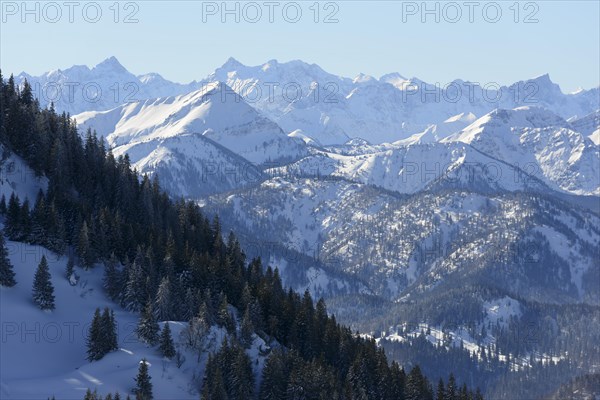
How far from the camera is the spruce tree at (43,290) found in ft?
406

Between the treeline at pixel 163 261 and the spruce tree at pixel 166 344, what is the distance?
4.84 metres

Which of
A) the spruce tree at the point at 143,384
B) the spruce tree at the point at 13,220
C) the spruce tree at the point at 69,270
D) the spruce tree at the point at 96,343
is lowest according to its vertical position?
the spruce tree at the point at 143,384

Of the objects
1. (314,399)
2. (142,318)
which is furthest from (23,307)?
(314,399)

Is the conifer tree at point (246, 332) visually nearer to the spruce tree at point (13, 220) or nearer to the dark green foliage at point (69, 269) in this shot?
the dark green foliage at point (69, 269)

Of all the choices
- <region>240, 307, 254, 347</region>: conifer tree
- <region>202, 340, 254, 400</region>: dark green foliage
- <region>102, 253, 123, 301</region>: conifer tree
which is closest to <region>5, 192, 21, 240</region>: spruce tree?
<region>102, 253, 123, 301</region>: conifer tree

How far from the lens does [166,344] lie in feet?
386

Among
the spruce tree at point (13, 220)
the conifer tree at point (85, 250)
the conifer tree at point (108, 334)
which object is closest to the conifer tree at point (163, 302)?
the conifer tree at point (108, 334)

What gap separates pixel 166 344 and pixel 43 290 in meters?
18.9

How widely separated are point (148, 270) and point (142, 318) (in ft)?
53.7

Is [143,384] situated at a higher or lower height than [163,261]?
lower

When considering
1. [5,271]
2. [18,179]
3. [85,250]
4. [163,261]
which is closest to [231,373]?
[163,261]

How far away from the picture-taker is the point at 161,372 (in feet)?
378

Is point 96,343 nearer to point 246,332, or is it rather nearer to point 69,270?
point 69,270

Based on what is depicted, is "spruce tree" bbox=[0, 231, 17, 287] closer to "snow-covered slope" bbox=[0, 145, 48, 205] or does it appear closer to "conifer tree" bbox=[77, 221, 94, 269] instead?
"conifer tree" bbox=[77, 221, 94, 269]
